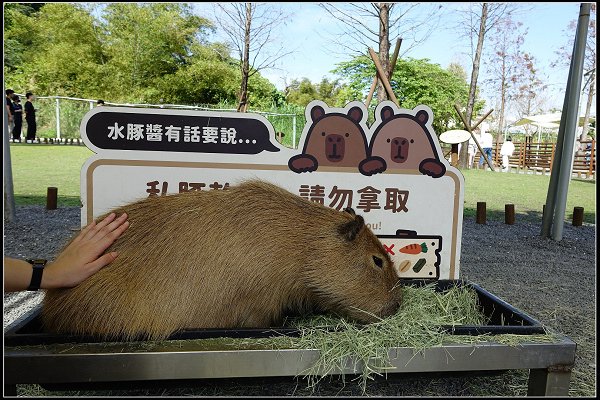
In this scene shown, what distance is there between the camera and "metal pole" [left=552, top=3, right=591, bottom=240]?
7367 millimetres

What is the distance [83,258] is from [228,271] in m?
0.75

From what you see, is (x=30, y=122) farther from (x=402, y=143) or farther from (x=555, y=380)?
(x=555, y=380)

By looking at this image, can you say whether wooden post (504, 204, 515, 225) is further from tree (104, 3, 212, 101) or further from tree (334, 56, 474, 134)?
tree (104, 3, 212, 101)

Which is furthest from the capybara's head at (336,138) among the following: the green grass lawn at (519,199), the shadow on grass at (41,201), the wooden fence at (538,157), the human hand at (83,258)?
the wooden fence at (538,157)

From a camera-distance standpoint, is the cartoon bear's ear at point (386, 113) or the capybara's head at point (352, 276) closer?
the capybara's head at point (352, 276)

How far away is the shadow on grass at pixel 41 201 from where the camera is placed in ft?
29.5

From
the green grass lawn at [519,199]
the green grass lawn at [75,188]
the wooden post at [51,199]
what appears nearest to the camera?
the wooden post at [51,199]

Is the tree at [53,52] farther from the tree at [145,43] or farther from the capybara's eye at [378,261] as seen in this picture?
the capybara's eye at [378,261]

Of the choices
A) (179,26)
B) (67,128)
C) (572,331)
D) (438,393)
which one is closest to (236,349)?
(438,393)

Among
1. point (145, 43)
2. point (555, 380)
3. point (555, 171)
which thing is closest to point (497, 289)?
point (555, 380)

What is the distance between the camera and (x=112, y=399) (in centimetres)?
236

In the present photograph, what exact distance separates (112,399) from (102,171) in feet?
5.41

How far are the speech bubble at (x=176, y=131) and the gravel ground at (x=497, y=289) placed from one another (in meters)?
1.38

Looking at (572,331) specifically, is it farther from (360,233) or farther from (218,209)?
(218,209)
